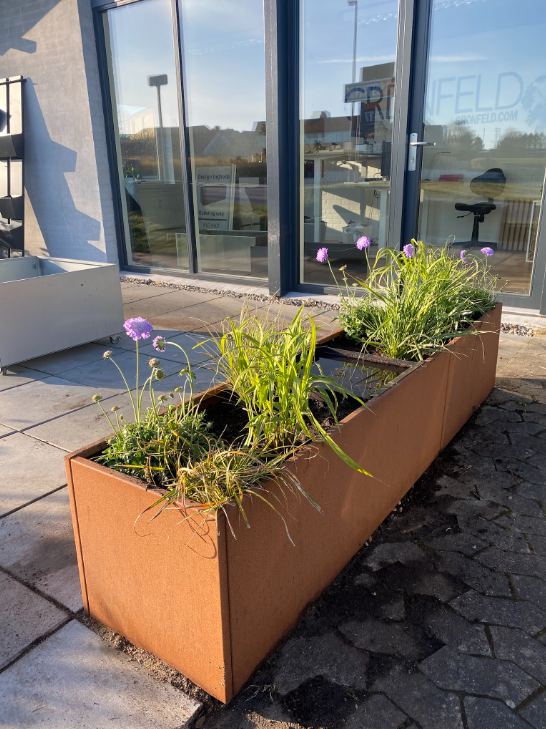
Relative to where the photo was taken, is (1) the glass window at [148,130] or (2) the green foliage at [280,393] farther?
(1) the glass window at [148,130]

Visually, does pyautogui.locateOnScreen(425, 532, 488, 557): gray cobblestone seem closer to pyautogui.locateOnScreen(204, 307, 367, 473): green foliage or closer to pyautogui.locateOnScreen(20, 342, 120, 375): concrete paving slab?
pyautogui.locateOnScreen(204, 307, 367, 473): green foliage

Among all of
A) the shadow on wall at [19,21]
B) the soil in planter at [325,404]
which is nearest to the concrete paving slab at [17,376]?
the soil in planter at [325,404]

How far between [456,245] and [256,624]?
4579mm

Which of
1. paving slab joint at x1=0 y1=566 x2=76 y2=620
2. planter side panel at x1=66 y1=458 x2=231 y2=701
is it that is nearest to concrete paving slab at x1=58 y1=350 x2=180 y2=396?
paving slab joint at x1=0 y1=566 x2=76 y2=620

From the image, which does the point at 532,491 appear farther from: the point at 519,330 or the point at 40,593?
the point at 519,330

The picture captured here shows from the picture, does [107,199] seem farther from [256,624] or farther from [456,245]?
[256,624]

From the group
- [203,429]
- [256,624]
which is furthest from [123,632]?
[203,429]

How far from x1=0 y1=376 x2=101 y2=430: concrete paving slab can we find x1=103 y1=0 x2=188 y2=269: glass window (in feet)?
12.4

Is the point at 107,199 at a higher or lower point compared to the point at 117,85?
lower

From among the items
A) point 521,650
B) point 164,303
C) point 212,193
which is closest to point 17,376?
point 164,303

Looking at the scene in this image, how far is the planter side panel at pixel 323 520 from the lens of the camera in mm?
1511

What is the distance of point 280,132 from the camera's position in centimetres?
559

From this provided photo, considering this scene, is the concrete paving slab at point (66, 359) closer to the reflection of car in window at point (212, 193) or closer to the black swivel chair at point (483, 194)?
the reflection of car in window at point (212, 193)

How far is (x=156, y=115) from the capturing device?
22.6ft
